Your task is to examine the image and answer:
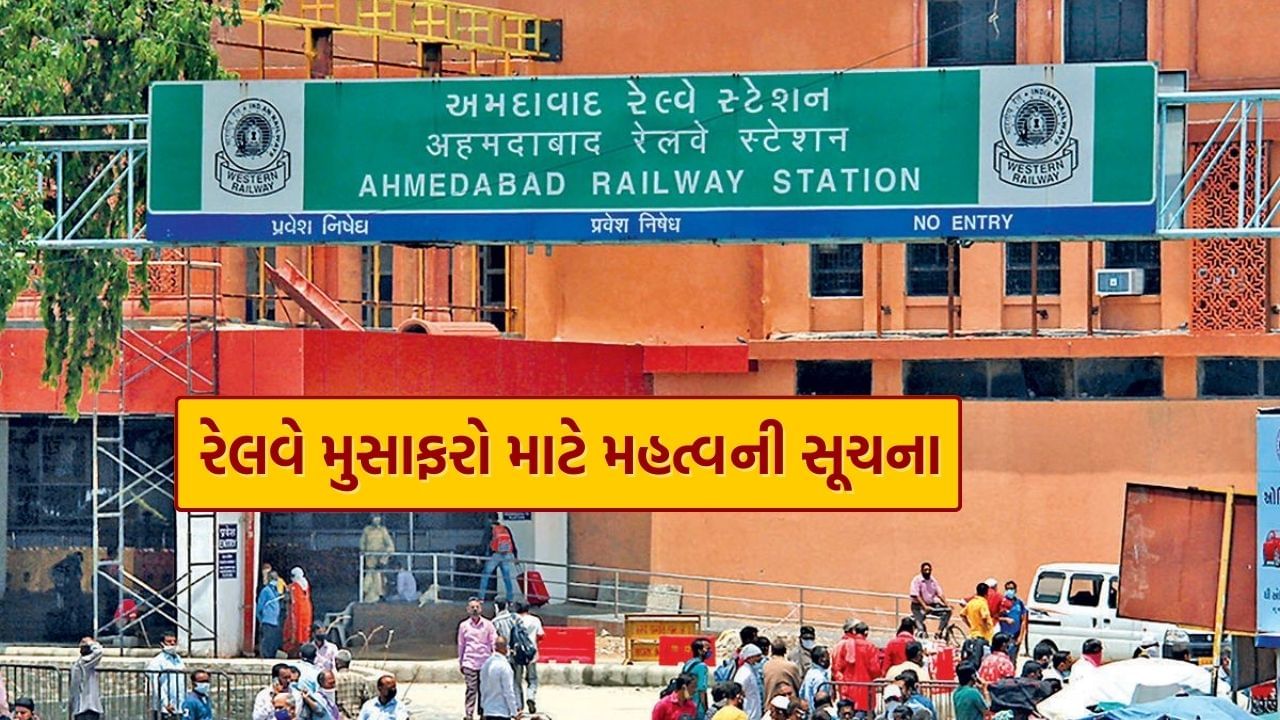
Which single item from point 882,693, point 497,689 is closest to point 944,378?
point 882,693

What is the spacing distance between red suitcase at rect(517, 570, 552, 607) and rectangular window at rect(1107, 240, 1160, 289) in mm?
9191

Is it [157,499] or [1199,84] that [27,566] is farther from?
[1199,84]

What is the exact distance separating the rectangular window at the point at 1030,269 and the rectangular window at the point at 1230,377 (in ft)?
7.62

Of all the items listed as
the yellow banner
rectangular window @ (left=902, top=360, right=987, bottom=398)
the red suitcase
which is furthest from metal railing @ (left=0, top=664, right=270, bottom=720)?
rectangular window @ (left=902, top=360, right=987, bottom=398)

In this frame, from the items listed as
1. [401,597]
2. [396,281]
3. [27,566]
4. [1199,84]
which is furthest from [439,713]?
[1199,84]

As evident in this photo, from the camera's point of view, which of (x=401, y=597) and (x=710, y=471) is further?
(x=401, y=597)

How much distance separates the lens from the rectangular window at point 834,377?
1448 inches

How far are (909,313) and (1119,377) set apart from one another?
3100 mm

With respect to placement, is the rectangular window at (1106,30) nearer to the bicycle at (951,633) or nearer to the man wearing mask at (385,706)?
the bicycle at (951,633)

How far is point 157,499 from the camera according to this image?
3456 cm

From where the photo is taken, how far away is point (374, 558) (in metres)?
35.5

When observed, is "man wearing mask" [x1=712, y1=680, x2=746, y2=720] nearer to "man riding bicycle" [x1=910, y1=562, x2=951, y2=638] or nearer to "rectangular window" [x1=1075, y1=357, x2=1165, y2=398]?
"man riding bicycle" [x1=910, y1=562, x2=951, y2=638]

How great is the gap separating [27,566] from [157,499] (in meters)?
2.39

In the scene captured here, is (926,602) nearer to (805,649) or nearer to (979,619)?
(979,619)
